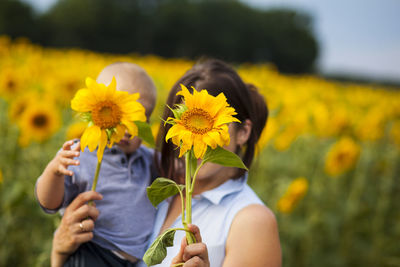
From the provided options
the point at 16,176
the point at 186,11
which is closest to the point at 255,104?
the point at 16,176

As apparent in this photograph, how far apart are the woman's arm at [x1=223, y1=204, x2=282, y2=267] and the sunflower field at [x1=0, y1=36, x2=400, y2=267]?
3.18ft

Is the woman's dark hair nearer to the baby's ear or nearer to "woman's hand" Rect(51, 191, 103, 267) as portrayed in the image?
the baby's ear

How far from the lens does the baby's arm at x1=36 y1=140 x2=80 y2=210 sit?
838 millimetres

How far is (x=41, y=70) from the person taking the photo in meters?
3.45

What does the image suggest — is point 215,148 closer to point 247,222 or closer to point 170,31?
point 247,222

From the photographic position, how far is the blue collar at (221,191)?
1.06 metres

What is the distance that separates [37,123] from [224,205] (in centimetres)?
154

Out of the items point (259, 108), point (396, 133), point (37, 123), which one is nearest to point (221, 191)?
point (259, 108)

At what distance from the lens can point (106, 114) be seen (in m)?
0.70

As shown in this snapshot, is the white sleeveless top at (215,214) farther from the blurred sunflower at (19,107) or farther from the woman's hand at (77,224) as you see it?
the blurred sunflower at (19,107)

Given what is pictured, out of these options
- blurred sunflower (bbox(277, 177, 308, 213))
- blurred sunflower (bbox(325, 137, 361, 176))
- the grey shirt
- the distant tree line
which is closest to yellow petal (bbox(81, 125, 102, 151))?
the grey shirt

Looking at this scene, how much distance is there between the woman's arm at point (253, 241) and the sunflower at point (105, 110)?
404 mm

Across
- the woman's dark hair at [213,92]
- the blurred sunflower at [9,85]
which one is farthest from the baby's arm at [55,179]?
the blurred sunflower at [9,85]

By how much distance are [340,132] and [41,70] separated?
2.38 metres
